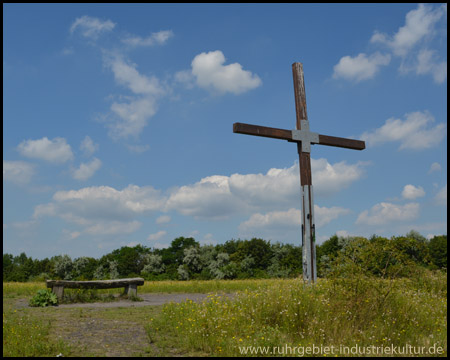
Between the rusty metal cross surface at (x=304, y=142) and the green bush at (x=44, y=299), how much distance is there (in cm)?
813

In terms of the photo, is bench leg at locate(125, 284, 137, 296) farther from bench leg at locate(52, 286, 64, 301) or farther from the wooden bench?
bench leg at locate(52, 286, 64, 301)

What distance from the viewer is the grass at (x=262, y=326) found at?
633 cm

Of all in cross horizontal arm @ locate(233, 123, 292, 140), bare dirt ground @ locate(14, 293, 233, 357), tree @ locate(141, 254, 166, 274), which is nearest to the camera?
bare dirt ground @ locate(14, 293, 233, 357)

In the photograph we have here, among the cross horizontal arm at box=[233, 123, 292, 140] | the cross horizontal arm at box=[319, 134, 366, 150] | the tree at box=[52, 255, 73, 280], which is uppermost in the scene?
the cross horizontal arm at box=[319, 134, 366, 150]

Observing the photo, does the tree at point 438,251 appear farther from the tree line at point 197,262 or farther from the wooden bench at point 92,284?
the wooden bench at point 92,284

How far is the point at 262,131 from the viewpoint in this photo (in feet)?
31.8

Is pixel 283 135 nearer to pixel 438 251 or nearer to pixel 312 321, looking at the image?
pixel 312 321

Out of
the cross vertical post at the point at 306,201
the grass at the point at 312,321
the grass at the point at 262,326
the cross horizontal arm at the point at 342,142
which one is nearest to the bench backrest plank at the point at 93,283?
the grass at the point at 262,326

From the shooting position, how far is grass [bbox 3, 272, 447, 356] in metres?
6.33

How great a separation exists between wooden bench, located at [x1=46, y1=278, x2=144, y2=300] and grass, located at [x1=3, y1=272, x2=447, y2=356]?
13.9 ft

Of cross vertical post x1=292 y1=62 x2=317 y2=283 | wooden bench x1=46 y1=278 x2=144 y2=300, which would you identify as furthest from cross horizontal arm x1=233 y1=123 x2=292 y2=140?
wooden bench x1=46 y1=278 x2=144 y2=300

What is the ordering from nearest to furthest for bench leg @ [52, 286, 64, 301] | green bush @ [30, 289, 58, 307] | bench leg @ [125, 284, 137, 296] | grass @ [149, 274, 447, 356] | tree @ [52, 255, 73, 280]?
grass @ [149, 274, 447, 356] → green bush @ [30, 289, 58, 307] → bench leg @ [52, 286, 64, 301] → bench leg @ [125, 284, 137, 296] → tree @ [52, 255, 73, 280]

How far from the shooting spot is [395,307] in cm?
786

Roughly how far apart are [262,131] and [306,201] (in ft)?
7.04
